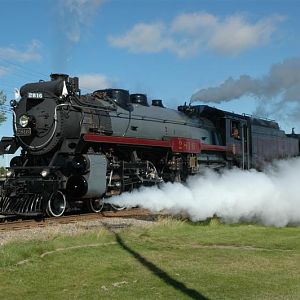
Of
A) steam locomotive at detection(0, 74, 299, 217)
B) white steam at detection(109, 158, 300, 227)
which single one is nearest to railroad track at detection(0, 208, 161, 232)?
steam locomotive at detection(0, 74, 299, 217)

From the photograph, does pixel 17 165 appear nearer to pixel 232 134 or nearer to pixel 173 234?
pixel 173 234

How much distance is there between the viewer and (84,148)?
1734 centimetres

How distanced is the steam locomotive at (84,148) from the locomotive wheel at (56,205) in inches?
1.3

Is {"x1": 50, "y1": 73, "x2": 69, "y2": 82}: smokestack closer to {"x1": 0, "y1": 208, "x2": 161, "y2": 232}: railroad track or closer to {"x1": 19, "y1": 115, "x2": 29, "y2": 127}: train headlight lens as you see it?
{"x1": 19, "y1": 115, "x2": 29, "y2": 127}: train headlight lens

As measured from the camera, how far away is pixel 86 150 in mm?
17500

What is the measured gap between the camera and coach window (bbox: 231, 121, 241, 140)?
2505 cm

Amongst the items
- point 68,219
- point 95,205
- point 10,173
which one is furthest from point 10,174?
point 95,205

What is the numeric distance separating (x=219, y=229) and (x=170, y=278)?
578 cm

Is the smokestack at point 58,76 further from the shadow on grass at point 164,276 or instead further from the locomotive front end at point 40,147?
the shadow on grass at point 164,276

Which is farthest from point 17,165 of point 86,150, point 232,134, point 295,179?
point 232,134

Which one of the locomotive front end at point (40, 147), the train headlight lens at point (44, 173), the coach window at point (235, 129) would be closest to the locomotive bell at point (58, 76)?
the locomotive front end at point (40, 147)

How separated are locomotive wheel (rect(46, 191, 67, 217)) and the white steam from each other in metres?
3.59

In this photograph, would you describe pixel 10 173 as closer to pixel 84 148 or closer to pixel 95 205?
pixel 84 148

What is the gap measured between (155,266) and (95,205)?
1012cm
